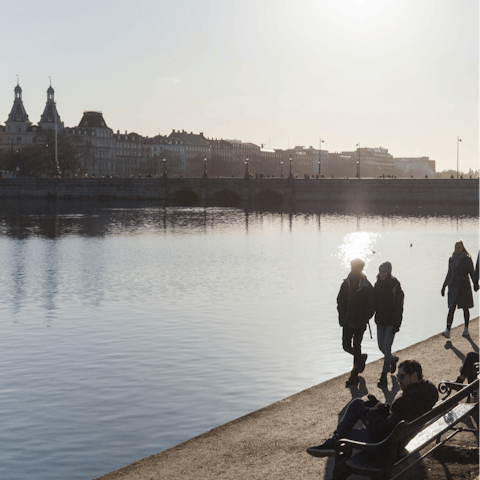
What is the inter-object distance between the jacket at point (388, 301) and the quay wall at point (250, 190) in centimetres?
9149

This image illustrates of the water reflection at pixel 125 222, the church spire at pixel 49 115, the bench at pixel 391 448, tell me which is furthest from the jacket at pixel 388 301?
the church spire at pixel 49 115

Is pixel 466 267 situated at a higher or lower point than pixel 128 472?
higher

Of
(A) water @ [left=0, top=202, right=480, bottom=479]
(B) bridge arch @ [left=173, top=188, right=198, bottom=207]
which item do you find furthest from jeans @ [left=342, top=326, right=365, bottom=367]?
(B) bridge arch @ [left=173, top=188, right=198, bottom=207]

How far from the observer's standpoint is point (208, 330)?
1825cm

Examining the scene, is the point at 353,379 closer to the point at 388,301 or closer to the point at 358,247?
the point at 388,301

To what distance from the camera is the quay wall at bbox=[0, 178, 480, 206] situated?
4001 inches

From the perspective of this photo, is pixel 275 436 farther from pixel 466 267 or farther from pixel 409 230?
pixel 409 230

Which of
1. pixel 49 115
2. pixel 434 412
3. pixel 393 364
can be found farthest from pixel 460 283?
pixel 49 115

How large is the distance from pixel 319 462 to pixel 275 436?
3.74 feet

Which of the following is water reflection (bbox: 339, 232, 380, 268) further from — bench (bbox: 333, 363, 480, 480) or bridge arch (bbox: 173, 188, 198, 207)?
bridge arch (bbox: 173, 188, 198, 207)

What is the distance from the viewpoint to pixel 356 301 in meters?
11.2

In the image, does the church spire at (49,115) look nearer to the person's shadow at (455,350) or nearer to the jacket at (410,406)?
the person's shadow at (455,350)

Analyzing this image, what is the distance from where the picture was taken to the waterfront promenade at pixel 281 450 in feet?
24.6

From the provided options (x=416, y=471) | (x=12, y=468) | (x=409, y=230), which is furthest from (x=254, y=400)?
(x=409, y=230)
